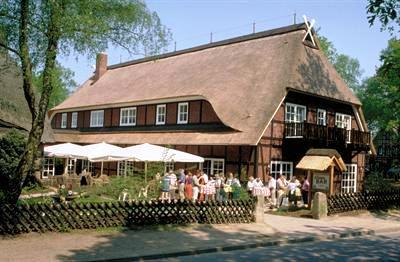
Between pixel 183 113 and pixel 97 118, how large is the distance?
33.1 feet

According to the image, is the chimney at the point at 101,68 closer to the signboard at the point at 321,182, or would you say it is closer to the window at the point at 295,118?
the window at the point at 295,118

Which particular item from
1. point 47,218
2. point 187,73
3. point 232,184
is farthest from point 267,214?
point 187,73

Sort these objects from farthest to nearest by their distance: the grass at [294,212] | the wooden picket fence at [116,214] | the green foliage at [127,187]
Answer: the grass at [294,212] → the green foliage at [127,187] → the wooden picket fence at [116,214]

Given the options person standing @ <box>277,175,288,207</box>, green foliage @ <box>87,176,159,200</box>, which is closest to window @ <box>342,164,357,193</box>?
person standing @ <box>277,175,288,207</box>

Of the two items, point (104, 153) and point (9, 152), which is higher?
point (104, 153)

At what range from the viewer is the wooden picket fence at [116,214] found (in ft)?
37.8

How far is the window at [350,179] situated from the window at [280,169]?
223 inches

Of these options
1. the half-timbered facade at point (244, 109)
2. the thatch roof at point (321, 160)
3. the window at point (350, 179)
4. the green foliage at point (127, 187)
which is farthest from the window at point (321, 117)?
the green foliage at point (127, 187)

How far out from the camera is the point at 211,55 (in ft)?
106

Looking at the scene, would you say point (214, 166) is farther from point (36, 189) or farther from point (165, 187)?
point (36, 189)

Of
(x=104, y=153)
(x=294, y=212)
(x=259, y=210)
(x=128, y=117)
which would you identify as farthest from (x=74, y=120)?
(x=259, y=210)

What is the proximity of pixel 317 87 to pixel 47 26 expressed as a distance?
1870cm

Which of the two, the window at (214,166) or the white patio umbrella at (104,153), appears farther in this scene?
the window at (214,166)

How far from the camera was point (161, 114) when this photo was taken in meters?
30.0
